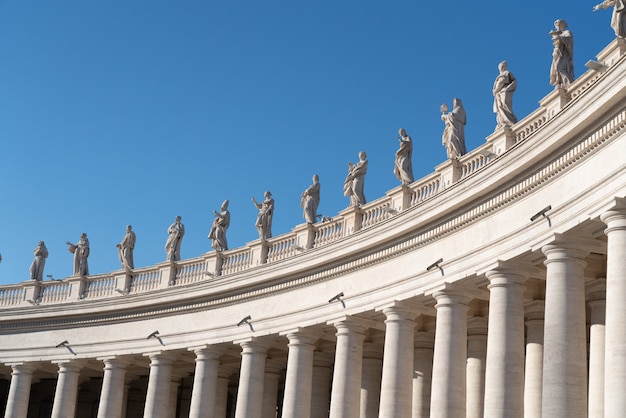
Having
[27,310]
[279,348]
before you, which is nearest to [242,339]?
[279,348]

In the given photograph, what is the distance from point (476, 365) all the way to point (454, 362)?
7.28 meters

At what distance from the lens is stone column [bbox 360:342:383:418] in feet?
240

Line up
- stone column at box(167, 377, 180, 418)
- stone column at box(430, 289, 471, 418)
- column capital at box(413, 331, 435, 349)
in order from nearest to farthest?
stone column at box(430, 289, 471, 418) → column capital at box(413, 331, 435, 349) → stone column at box(167, 377, 180, 418)

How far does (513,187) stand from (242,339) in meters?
31.8

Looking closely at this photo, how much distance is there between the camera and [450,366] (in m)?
57.4

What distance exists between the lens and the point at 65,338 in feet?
312

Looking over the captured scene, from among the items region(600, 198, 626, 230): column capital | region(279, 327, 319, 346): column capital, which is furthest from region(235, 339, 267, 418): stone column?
region(600, 198, 626, 230): column capital

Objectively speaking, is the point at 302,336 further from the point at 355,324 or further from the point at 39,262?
the point at 39,262

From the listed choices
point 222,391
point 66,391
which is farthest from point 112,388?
point 222,391

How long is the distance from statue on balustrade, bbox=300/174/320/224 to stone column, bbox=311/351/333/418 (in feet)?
34.8

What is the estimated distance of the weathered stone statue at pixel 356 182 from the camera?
73938mm

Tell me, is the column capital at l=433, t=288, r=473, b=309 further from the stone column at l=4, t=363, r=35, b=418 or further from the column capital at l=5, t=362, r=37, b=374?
the column capital at l=5, t=362, r=37, b=374

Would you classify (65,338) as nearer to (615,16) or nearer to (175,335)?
(175,335)

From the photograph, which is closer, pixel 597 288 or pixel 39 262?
pixel 597 288
